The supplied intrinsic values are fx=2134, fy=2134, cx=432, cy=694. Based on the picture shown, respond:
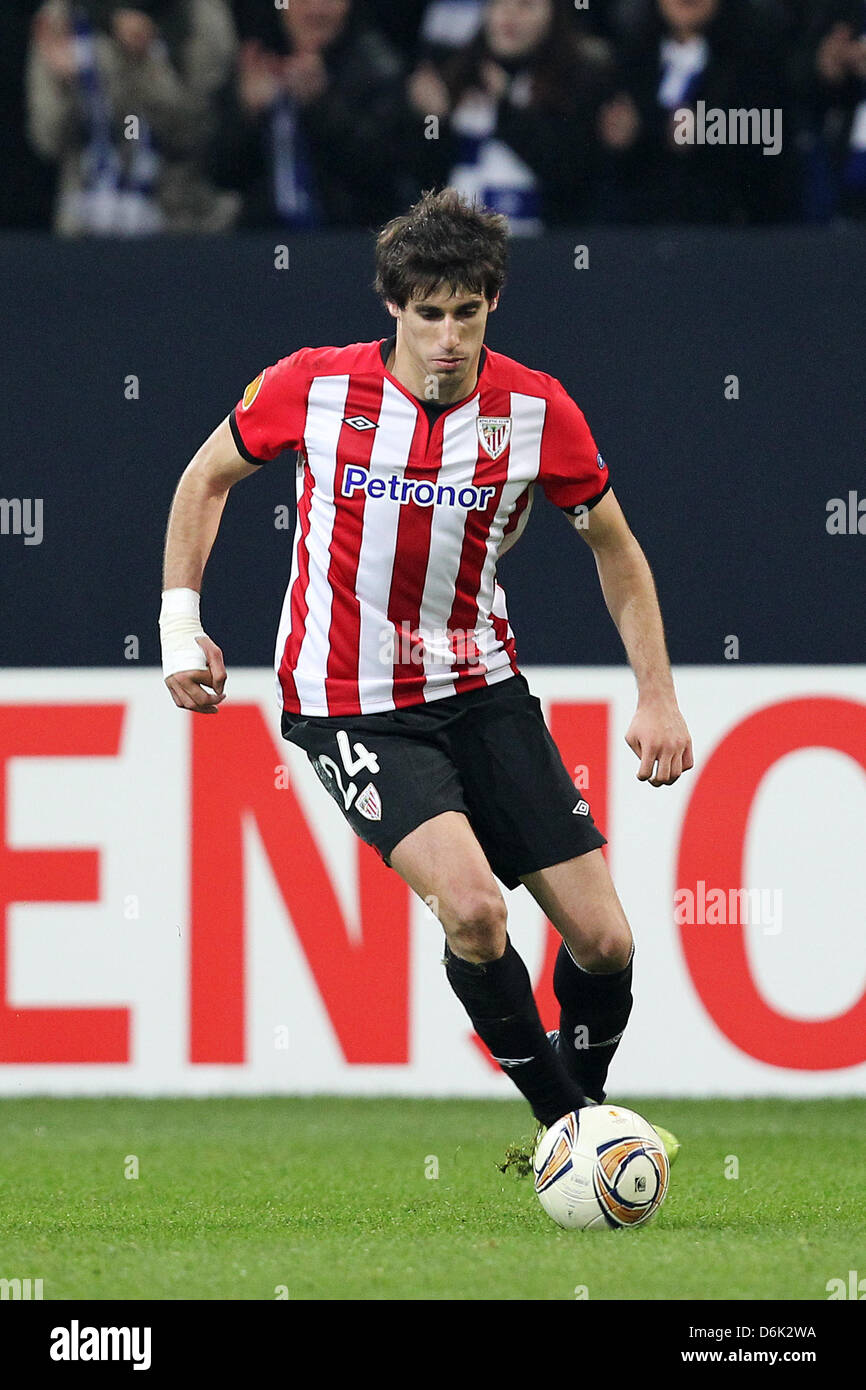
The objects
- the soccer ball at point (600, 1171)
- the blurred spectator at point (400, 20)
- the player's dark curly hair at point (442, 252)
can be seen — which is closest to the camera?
the soccer ball at point (600, 1171)

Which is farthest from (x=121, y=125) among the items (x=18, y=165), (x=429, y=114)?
(x=429, y=114)

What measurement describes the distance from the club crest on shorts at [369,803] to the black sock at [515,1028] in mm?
346

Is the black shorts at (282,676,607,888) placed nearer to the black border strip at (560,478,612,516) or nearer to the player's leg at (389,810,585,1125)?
the player's leg at (389,810,585,1125)

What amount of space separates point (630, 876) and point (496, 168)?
2743 millimetres

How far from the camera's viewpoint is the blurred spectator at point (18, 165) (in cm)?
810

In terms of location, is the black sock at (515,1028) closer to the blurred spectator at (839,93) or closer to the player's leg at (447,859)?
the player's leg at (447,859)

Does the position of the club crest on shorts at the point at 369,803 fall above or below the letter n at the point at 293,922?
above

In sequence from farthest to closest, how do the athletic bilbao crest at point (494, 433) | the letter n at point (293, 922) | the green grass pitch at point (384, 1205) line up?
the letter n at point (293, 922) → the athletic bilbao crest at point (494, 433) → the green grass pitch at point (384, 1205)

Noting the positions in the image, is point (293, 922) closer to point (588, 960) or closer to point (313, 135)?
point (588, 960)

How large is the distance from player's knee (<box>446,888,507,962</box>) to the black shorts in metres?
0.25

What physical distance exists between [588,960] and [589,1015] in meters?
0.18

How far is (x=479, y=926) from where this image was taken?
4.50 metres

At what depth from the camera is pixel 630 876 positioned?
280 inches
